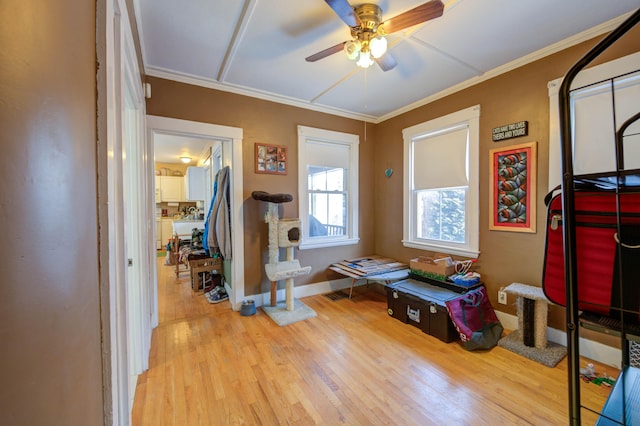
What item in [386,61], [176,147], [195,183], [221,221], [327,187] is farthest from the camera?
[195,183]

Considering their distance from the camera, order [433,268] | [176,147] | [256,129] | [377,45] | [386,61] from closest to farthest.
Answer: [377,45] → [386,61] → [433,268] → [256,129] → [176,147]

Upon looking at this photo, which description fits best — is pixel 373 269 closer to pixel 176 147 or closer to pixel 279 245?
pixel 279 245

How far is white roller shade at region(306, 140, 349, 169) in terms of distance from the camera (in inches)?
140

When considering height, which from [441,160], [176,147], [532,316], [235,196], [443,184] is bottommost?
[532,316]

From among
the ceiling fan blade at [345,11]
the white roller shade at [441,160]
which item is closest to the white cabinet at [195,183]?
the white roller shade at [441,160]

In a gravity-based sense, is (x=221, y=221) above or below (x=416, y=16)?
below

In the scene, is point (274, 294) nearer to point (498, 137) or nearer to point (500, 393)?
point (500, 393)

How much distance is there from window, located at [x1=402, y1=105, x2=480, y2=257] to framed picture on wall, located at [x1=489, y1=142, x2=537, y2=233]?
17 centimetres

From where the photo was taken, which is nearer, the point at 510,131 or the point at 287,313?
the point at 510,131

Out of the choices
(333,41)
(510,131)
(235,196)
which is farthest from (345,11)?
(235,196)

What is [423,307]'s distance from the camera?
2.54 meters

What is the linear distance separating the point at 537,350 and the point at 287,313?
2.27 meters

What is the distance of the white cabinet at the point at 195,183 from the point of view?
6.49 metres

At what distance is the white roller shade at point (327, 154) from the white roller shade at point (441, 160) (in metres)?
0.97
